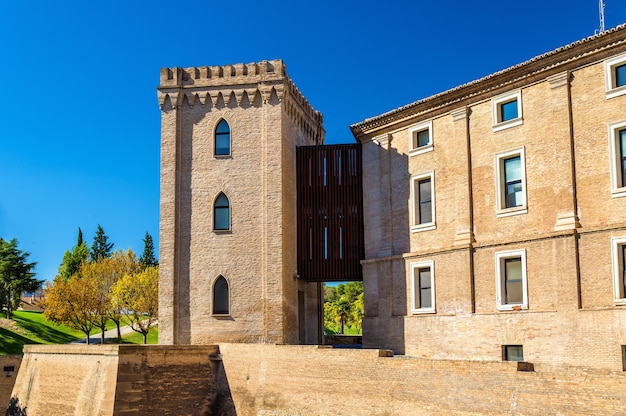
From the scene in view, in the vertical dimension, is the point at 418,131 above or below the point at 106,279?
above

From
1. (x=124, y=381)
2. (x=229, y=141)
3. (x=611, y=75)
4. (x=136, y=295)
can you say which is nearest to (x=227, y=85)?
(x=229, y=141)

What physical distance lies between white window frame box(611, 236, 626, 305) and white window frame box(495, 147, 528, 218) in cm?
317

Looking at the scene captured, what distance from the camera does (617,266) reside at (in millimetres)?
19188

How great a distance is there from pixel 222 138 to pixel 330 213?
5234mm

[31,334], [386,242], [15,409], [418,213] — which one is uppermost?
[418,213]

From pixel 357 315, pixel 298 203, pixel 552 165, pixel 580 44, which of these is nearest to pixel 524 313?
pixel 552 165

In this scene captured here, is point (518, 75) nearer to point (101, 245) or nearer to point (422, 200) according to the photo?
point (422, 200)

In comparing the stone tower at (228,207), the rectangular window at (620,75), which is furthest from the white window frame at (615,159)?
the stone tower at (228,207)

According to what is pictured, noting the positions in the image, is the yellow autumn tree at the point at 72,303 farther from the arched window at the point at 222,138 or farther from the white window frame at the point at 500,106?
the white window frame at the point at 500,106

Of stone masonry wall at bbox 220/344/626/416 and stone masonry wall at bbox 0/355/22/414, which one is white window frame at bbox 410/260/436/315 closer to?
stone masonry wall at bbox 220/344/626/416

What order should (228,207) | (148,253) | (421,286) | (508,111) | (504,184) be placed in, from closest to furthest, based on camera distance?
(504,184)
(508,111)
(421,286)
(228,207)
(148,253)

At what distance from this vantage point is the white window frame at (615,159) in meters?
19.5

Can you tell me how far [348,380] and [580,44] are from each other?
11.9 metres

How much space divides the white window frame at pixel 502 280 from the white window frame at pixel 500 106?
4.08m
